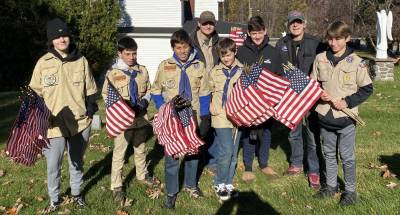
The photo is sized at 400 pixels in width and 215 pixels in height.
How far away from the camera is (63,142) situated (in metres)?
5.18

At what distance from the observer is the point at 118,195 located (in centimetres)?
568

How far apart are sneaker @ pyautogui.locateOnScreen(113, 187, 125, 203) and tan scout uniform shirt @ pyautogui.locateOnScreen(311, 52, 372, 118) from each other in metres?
2.69

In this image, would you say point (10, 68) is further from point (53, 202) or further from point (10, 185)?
point (53, 202)

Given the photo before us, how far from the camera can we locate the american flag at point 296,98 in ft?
16.6

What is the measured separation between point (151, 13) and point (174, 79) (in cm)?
1806

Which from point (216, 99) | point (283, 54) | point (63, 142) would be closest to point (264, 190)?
point (216, 99)

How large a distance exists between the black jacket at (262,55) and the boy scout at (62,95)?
2.11m

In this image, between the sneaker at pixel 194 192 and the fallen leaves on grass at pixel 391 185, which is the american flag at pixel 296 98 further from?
the fallen leaves on grass at pixel 391 185

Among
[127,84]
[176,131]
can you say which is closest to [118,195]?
[176,131]

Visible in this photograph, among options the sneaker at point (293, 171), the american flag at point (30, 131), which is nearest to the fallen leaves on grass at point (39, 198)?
the american flag at point (30, 131)

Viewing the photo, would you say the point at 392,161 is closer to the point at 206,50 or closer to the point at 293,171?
the point at 293,171

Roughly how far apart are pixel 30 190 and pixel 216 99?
296 cm

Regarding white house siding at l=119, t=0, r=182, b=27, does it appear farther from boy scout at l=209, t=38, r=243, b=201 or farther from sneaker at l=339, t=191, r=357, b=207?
sneaker at l=339, t=191, r=357, b=207

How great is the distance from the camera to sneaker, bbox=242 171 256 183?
6379mm
